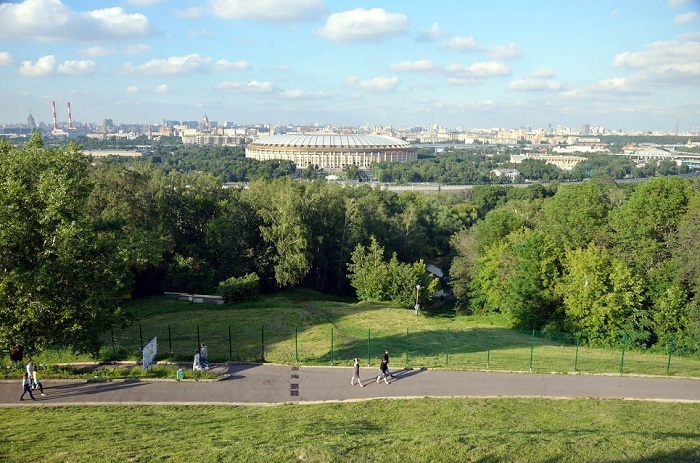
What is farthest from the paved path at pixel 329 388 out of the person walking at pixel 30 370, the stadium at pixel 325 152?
the stadium at pixel 325 152

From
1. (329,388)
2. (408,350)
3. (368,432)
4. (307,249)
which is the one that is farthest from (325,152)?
(368,432)

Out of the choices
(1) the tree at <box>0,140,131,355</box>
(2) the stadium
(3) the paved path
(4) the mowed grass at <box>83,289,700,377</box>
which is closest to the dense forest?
(1) the tree at <box>0,140,131,355</box>

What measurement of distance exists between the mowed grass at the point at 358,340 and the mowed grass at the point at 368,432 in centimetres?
487

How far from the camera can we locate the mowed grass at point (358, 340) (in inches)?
952

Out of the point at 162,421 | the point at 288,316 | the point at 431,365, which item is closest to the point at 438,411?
the point at 431,365

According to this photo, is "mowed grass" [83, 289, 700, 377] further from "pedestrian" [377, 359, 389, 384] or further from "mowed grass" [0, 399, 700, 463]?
"mowed grass" [0, 399, 700, 463]

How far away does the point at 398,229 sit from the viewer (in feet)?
173

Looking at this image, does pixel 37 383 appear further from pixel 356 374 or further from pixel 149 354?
pixel 356 374

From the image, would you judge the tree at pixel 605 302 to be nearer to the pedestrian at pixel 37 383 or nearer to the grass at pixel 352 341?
the grass at pixel 352 341

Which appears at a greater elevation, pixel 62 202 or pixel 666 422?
pixel 62 202

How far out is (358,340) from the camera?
92.3ft

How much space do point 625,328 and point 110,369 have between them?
88.1 feet

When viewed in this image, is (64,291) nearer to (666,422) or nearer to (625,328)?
(666,422)

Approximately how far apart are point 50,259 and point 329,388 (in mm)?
11300
